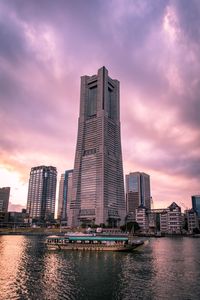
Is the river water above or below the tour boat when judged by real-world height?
below

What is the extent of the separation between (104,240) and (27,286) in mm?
67282

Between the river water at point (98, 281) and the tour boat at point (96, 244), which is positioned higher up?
the tour boat at point (96, 244)

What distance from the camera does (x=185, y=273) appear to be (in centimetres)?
6425

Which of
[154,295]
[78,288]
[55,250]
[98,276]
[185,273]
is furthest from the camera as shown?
[55,250]

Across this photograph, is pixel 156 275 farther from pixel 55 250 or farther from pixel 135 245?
pixel 55 250

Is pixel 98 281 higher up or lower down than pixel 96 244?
lower down

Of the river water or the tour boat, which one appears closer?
the river water

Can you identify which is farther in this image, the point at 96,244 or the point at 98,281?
the point at 96,244

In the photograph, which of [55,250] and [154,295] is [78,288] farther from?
[55,250]

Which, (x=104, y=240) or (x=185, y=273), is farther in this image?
(x=104, y=240)

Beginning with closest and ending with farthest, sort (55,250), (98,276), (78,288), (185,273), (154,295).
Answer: (154,295)
(78,288)
(98,276)
(185,273)
(55,250)

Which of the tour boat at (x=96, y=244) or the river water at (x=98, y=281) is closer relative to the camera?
the river water at (x=98, y=281)

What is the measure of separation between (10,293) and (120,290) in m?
19.4

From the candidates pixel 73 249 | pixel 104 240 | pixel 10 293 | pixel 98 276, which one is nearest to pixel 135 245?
pixel 104 240
